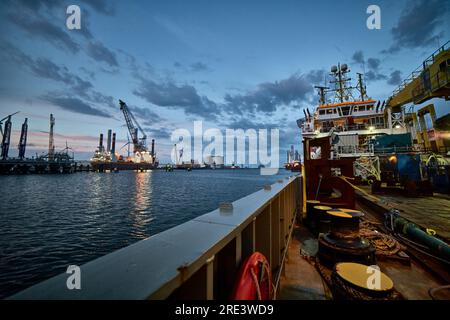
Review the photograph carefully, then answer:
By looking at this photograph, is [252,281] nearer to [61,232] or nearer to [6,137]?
[61,232]

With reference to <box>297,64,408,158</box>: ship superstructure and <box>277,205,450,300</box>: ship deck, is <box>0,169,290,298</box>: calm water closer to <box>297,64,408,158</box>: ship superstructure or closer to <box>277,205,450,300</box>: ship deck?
<box>277,205,450,300</box>: ship deck

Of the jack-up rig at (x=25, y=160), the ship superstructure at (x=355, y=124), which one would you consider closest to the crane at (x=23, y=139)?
the jack-up rig at (x=25, y=160)

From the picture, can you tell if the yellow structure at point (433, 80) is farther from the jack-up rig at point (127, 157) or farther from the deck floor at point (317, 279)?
the jack-up rig at point (127, 157)

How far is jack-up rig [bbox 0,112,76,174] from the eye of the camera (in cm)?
7819

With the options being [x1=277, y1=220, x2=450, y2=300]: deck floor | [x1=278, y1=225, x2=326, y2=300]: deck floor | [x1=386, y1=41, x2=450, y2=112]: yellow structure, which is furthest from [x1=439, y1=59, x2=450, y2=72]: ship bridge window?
[x1=278, y1=225, x2=326, y2=300]: deck floor

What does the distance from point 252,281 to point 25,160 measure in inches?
4553

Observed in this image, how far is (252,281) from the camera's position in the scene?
1.69m

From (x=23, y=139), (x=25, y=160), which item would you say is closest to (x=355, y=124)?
(x=25, y=160)

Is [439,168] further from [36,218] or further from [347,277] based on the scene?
[36,218]

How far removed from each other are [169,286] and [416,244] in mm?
7156

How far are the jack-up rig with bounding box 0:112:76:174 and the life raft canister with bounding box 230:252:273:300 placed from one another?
366 ft

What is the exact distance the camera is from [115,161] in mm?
121438

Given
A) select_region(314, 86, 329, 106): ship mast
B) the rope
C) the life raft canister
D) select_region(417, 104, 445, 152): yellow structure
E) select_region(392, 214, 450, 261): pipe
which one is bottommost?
the rope

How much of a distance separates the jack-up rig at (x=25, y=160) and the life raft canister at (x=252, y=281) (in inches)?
4397
